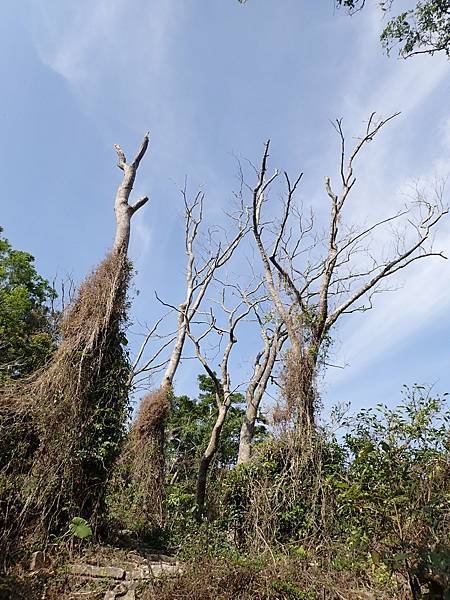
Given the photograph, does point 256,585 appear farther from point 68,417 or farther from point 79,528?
point 68,417

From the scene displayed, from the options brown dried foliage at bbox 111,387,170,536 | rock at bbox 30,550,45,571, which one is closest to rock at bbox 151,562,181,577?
rock at bbox 30,550,45,571

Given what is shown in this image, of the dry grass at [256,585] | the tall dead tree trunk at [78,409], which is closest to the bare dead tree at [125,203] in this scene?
the tall dead tree trunk at [78,409]

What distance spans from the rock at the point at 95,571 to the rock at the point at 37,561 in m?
0.32

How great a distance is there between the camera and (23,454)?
21.9 feet

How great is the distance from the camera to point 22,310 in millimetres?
Result: 15797

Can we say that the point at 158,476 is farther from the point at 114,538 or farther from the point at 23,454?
the point at 23,454


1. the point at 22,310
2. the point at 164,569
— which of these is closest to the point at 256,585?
the point at 164,569

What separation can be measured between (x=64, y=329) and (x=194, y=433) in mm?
11015

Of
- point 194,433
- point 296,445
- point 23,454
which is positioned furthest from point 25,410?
point 194,433

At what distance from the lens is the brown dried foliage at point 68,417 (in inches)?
249

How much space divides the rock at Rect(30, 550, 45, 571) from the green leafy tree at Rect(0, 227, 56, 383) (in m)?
6.92

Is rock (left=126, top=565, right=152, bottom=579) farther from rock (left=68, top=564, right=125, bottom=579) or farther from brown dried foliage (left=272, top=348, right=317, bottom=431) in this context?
brown dried foliage (left=272, top=348, right=317, bottom=431)

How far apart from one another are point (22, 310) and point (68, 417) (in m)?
10.0

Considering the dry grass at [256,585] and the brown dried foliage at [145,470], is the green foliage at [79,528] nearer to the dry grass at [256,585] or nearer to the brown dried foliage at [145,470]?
the dry grass at [256,585]
